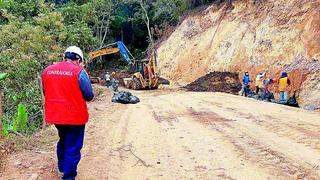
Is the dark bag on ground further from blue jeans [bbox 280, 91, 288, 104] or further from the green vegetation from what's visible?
blue jeans [bbox 280, 91, 288, 104]

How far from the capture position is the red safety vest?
473 cm

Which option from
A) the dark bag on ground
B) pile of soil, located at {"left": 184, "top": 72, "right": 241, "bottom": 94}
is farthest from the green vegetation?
pile of soil, located at {"left": 184, "top": 72, "right": 241, "bottom": 94}

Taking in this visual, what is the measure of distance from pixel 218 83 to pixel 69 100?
1894cm

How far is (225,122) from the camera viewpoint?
1003 cm

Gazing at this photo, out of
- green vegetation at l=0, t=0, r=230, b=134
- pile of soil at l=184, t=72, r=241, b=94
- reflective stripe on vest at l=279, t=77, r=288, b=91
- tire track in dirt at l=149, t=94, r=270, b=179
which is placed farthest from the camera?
pile of soil at l=184, t=72, r=241, b=94

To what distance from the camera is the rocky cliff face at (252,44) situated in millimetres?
18527

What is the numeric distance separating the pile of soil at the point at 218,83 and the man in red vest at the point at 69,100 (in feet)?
57.0

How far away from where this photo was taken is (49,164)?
592 cm

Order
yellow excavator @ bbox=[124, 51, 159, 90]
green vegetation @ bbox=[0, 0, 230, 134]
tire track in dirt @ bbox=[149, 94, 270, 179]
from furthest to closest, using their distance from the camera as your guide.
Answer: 1. yellow excavator @ bbox=[124, 51, 159, 90]
2. green vegetation @ bbox=[0, 0, 230, 134]
3. tire track in dirt @ bbox=[149, 94, 270, 179]

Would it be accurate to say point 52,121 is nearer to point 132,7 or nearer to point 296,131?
point 296,131

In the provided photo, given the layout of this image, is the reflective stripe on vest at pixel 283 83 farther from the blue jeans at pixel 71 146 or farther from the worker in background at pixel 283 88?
the blue jeans at pixel 71 146

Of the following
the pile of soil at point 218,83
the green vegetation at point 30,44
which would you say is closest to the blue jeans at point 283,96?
the pile of soil at point 218,83

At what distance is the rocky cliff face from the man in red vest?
1258cm

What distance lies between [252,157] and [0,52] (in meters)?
10.4
